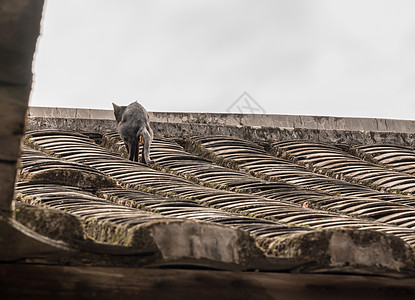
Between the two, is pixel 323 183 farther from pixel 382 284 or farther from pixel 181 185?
pixel 382 284

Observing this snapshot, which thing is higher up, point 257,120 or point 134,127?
point 257,120

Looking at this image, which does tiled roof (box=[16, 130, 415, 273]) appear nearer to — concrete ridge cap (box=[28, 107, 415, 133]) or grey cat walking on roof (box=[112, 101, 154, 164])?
grey cat walking on roof (box=[112, 101, 154, 164])

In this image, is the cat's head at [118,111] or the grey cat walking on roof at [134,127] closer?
the grey cat walking on roof at [134,127]

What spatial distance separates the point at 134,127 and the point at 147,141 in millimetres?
247

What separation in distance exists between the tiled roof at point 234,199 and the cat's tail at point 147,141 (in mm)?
70

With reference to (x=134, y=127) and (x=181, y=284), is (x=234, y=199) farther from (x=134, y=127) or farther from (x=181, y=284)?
(x=134, y=127)

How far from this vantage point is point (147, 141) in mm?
5578

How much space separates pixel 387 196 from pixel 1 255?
8.76 feet

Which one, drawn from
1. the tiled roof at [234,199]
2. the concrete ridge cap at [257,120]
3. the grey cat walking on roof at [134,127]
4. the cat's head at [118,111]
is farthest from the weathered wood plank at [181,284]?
the cat's head at [118,111]

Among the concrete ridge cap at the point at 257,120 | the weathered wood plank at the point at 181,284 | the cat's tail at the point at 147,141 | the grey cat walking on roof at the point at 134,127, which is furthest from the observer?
the concrete ridge cap at the point at 257,120

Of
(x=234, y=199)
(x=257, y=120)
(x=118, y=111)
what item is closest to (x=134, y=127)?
(x=118, y=111)

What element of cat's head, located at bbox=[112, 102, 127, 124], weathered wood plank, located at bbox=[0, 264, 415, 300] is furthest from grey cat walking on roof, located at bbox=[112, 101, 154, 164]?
weathered wood plank, located at bbox=[0, 264, 415, 300]

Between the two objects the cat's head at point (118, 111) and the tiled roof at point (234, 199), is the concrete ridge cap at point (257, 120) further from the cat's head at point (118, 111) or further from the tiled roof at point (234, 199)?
the tiled roof at point (234, 199)

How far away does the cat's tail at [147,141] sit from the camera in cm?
508
